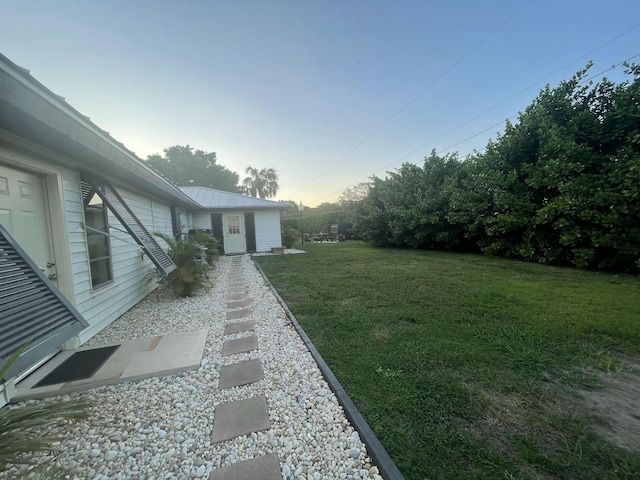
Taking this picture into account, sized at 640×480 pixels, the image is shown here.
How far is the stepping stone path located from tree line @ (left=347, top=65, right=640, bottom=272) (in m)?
8.26

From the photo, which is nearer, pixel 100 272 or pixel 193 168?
pixel 100 272

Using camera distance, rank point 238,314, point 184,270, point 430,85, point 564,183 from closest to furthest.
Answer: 1. point 238,314
2. point 184,270
3. point 564,183
4. point 430,85

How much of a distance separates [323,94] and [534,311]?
30.1 feet

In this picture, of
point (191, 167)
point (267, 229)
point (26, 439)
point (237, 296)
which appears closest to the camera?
point (26, 439)

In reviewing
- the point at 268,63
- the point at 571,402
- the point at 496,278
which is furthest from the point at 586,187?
the point at 268,63

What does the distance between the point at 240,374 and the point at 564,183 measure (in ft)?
28.5

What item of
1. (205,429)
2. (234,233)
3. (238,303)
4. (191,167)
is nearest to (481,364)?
(205,429)

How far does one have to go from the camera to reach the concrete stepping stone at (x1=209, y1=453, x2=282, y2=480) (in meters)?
1.31

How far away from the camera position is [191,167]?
1077 inches

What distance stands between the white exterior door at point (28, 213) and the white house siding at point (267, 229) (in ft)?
29.0

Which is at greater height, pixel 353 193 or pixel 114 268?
pixel 353 193

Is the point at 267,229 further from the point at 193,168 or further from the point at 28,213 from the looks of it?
the point at 193,168

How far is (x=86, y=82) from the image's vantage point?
191 inches

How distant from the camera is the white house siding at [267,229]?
11695 millimetres
